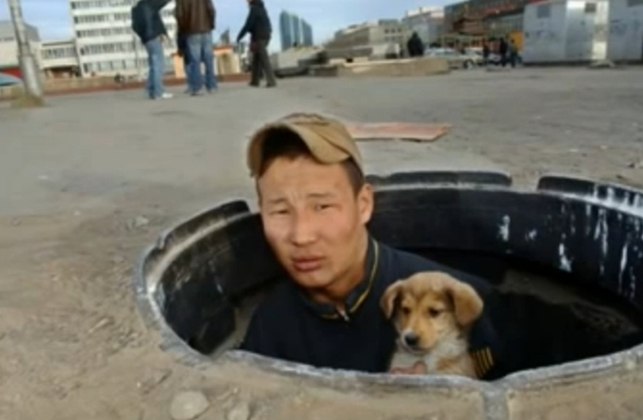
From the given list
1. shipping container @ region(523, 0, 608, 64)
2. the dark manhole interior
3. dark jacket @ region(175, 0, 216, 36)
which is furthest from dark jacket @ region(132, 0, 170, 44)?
shipping container @ region(523, 0, 608, 64)

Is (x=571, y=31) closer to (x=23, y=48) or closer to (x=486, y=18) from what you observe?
(x=23, y=48)

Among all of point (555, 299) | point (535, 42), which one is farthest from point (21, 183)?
point (535, 42)

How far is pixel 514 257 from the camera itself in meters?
3.18

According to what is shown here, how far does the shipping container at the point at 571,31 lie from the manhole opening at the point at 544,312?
17.6 m

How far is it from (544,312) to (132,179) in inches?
97.3

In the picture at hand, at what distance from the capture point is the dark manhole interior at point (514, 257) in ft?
8.20

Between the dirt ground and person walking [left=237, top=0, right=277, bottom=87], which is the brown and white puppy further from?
person walking [left=237, top=0, right=277, bottom=87]

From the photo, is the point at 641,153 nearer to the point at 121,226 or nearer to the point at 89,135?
the point at 121,226

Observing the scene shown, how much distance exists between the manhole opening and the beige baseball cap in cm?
115

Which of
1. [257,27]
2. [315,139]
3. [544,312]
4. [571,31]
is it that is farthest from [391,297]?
[571,31]

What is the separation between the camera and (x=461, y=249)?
3242 millimetres

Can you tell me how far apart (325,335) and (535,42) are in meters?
21.4

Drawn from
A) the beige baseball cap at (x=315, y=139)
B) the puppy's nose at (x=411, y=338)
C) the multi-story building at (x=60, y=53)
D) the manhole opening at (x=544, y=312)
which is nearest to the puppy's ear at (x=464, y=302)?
the puppy's nose at (x=411, y=338)

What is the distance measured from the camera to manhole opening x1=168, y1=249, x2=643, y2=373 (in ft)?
9.44
